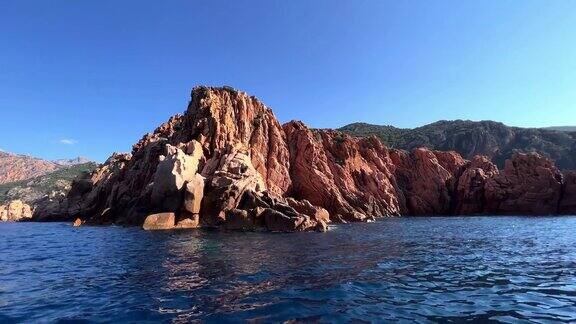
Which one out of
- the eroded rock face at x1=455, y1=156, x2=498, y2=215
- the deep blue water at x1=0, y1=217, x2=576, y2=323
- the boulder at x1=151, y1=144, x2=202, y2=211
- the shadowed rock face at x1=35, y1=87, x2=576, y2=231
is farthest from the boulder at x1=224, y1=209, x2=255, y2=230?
the eroded rock face at x1=455, y1=156, x2=498, y2=215

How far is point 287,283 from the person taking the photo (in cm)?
1670

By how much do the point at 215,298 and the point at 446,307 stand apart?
26.3ft

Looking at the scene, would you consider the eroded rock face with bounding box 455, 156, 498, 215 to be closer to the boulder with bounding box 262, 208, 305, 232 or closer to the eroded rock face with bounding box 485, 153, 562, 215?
the eroded rock face with bounding box 485, 153, 562, 215

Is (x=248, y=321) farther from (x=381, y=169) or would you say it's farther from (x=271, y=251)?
(x=381, y=169)

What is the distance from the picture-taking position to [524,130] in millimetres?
177625

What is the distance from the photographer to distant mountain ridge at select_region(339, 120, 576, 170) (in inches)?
6225

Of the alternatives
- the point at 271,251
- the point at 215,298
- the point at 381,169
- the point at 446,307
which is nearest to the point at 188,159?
the point at 271,251

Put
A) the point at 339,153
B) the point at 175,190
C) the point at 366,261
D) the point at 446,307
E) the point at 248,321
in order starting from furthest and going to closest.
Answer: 1. the point at 339,153
2. the point at 175,190
3. the point at 366,261
4. the point at 446,307
5. the point at 248,321

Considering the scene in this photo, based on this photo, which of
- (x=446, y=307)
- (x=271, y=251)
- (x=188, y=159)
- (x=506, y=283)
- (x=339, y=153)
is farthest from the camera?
(x=339, y=153)

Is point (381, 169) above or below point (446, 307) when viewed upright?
above

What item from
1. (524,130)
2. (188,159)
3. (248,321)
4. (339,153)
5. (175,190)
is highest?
(524,130)

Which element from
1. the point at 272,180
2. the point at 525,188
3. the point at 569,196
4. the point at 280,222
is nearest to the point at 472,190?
the point at 525,188

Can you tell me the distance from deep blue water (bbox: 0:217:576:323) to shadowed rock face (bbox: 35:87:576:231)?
17.9 m

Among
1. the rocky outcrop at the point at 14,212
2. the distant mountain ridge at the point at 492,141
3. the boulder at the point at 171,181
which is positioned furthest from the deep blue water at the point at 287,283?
the distant mountain ridge at the point at 492,141
